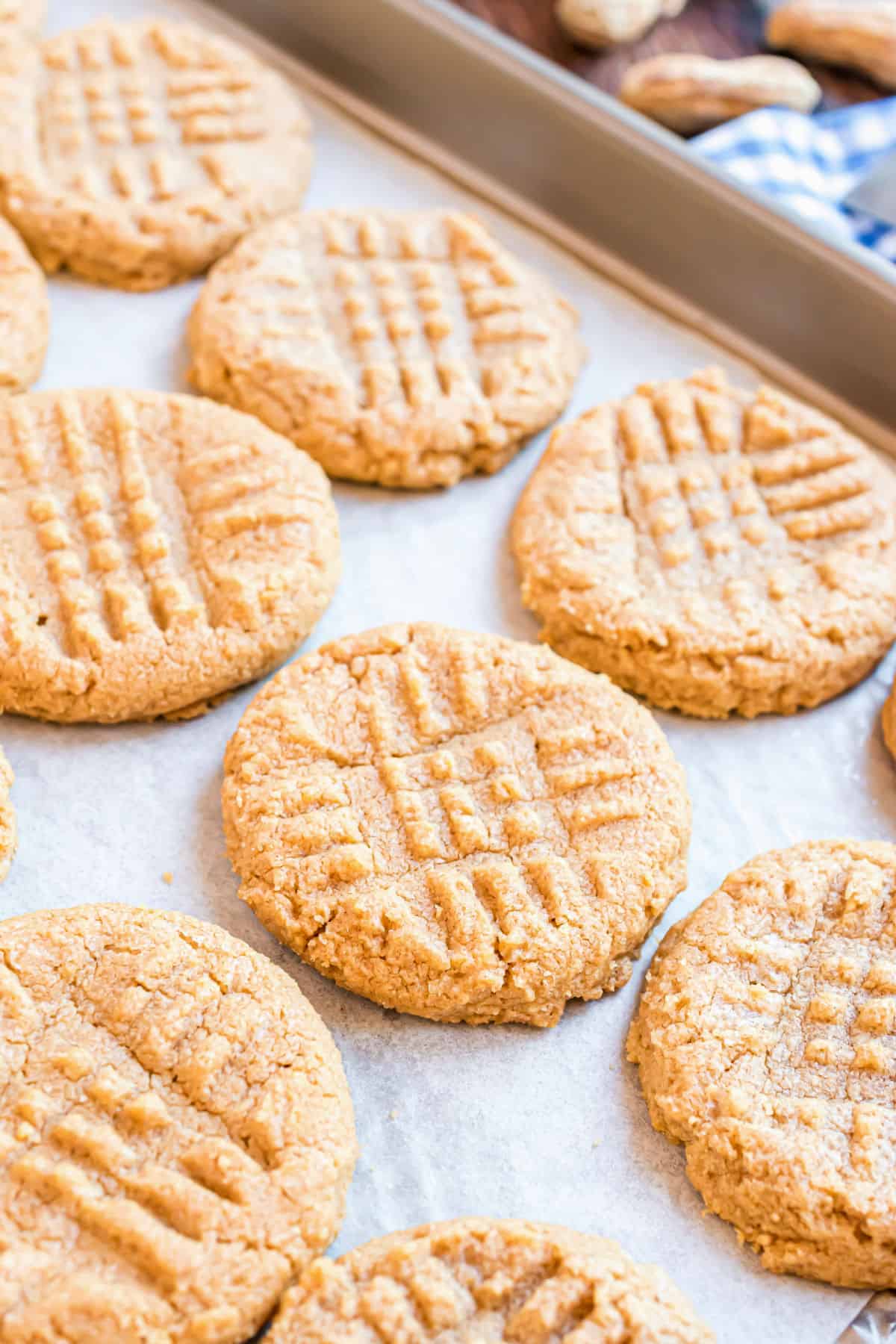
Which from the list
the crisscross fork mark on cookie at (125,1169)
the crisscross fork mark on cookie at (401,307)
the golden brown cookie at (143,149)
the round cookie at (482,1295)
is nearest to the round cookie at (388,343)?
the crisscross fork mark on cookie at (401,307)

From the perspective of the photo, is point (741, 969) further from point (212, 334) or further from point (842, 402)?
point (212, 334)

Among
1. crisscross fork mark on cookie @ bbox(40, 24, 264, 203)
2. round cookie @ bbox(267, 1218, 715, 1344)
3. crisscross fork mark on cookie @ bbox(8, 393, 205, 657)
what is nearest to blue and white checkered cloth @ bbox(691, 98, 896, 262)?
crisscross fork mark on cookie @ bbox(40, 24, 264, 203)

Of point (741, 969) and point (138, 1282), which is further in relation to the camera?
point (741, 969)

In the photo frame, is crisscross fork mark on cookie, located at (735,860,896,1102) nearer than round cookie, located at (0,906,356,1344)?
No

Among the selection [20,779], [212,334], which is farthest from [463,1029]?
[212,334]

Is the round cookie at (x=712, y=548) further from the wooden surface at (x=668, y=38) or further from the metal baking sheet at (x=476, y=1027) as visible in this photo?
the wooden surface at (x=668, y=38)

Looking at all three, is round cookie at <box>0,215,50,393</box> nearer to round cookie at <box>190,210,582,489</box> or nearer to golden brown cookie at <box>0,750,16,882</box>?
round cookie at <box>190,210,582,489</box>

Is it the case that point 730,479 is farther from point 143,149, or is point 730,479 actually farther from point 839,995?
point 143,149
